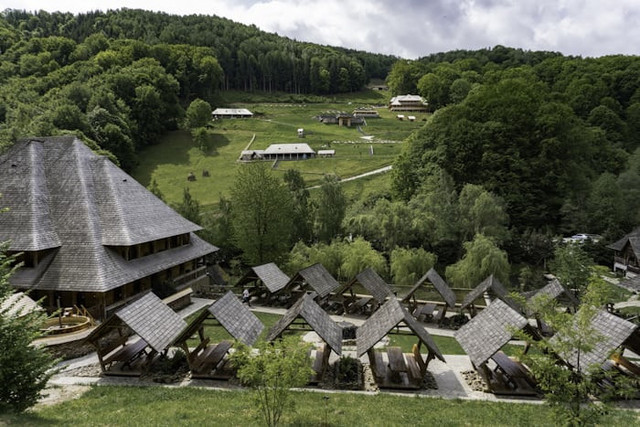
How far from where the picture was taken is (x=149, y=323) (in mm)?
16469

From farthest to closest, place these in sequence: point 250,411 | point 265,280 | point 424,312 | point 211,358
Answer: point 265,280 < point 424,312 < point 211,358 < point 250,411

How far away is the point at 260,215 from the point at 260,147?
44.5m

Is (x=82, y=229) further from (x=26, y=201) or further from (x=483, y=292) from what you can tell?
(x=483, y=292)

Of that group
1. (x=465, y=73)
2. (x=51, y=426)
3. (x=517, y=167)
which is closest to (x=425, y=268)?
(x=517, y=167)

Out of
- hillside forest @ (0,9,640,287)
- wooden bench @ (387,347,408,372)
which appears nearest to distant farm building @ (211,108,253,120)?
hillside forest @ (0,9,640,287)

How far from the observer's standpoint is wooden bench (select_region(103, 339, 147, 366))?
673 inches

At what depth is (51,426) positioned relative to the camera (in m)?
11.7

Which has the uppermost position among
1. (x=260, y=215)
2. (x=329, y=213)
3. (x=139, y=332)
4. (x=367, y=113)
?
(x=367, y=113)

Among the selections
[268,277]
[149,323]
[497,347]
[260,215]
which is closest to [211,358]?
[149,323]

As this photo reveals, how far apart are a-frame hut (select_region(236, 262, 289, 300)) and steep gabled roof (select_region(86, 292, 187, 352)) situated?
32.8ft

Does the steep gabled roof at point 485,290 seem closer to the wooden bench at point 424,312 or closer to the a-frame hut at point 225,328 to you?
the wooden bench at point 424,312

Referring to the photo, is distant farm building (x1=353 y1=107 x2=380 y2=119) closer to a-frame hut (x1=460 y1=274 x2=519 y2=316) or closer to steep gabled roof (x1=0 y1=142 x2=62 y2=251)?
a-frame hut (x1=460 y1=274 x2=519 y2=316)

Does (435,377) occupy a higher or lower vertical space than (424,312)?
higher

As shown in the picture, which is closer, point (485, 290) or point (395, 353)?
point (395, 353)
